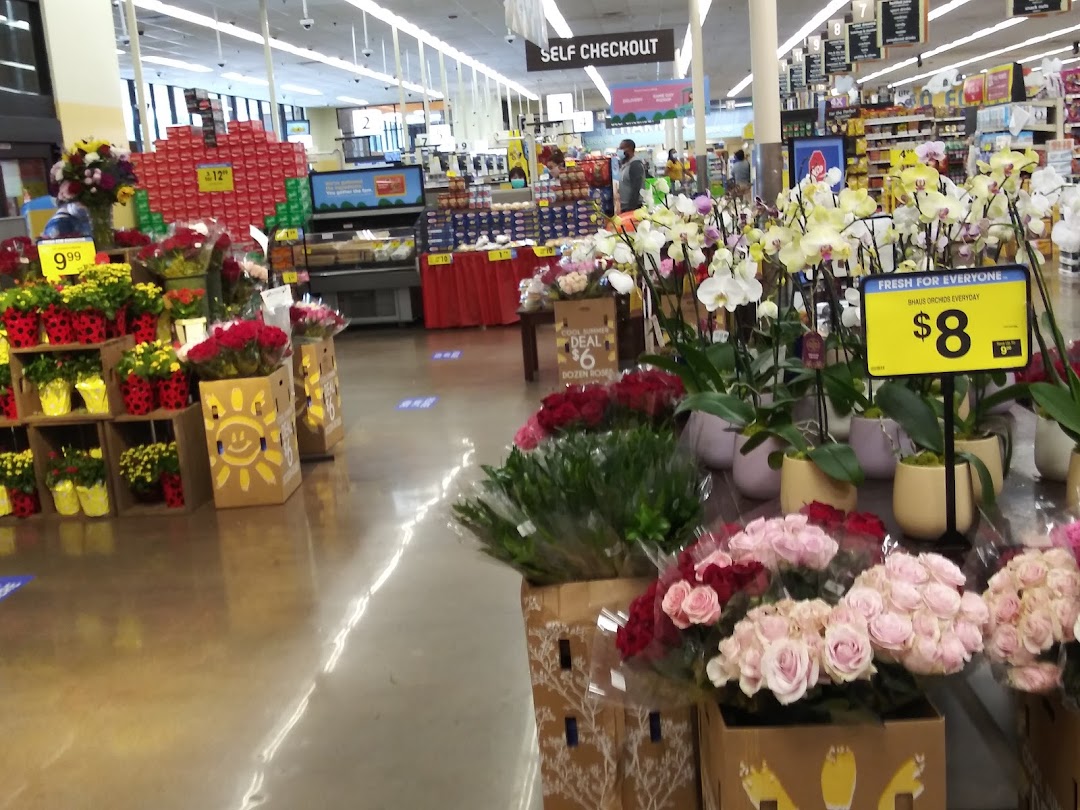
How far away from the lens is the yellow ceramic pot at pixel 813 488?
81.6 inches

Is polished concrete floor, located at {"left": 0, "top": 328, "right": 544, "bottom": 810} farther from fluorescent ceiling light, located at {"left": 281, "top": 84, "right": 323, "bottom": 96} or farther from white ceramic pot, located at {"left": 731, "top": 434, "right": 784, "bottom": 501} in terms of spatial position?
fluorescent ceiling light, located at {"left": 281, "top": 84, "right": 323, "bottom": 96}

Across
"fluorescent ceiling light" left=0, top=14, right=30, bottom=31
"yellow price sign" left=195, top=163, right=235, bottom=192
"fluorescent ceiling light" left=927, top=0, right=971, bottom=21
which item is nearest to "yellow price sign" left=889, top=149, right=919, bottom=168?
"fluorescent ceiling light" left=0, top=14, right=30, bottom=31

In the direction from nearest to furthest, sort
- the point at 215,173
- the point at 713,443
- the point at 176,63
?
the point at 713,443 → the point at 215,173 → the point at 176,63

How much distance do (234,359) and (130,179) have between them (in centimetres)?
152

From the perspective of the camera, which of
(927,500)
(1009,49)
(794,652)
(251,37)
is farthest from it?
(1009,49)

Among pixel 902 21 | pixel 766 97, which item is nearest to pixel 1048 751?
pixel 766 97

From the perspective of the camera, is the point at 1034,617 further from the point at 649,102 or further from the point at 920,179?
the point at 649,102

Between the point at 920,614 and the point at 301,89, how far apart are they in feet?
99.4

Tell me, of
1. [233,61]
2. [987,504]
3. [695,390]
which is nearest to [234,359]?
[695,390]

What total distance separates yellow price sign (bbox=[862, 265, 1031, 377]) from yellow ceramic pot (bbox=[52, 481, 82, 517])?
15.0 feet

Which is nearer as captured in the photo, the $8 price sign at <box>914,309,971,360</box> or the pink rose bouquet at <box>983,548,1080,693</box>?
the pink rose bouquet at <box>983,548,1080,693</box>

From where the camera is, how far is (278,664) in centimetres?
357

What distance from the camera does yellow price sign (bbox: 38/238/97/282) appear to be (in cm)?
539

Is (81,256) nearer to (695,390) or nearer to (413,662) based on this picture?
(413,662)
